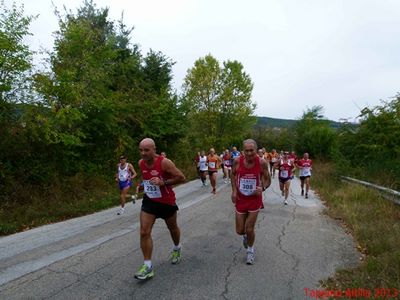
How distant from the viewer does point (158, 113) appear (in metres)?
22.4

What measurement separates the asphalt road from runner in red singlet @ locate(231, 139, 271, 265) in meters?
0.48

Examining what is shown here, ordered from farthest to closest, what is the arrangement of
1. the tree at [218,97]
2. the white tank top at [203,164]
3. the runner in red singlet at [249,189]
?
the tree at [218,97], the white tank top at [203,164], the runner in red singlet at [249,189]

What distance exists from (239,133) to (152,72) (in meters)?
20.1

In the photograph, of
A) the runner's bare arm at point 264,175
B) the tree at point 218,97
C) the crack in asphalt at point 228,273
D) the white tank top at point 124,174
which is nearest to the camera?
the crack in asphalt at point 228,273

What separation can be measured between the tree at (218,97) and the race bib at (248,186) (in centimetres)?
3585

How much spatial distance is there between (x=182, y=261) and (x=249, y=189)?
1.54 m

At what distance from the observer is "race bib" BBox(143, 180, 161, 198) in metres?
5.61

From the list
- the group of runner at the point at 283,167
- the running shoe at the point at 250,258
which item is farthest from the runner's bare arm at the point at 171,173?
the group of runner at the point at 283,167

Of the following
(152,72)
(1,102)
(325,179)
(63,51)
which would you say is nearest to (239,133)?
(152,72)

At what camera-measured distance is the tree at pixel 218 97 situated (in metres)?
42.5

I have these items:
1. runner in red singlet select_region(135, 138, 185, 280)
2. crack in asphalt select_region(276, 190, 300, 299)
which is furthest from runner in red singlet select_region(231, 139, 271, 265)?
runner in red singlet select_region(135, 138, 185, 280)

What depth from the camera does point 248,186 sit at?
248 inches

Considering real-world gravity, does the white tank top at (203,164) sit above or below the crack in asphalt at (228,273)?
above

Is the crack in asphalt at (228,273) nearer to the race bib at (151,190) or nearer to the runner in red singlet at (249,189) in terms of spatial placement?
A: the runner in red singlet at (249,189)
